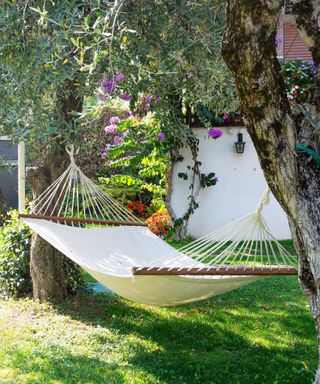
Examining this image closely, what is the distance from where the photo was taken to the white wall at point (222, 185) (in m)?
6.82

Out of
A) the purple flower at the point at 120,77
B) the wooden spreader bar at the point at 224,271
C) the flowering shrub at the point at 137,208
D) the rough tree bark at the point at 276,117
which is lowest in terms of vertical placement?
the wooden spreader bar at the point at 224,271

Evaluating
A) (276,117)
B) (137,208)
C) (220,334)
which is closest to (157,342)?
(220,334)

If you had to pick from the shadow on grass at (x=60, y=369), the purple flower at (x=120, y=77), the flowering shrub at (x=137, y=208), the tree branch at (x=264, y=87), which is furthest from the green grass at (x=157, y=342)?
the flowering shrub at (x=137, y=208)

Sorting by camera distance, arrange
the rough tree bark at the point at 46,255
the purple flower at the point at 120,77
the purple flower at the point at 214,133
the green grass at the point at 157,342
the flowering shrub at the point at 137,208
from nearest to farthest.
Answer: the green grass at the point at 157,342 → the purple flower at the point at 120,77 → the rough tree bark at the point at 46,255 → the purple flower at the point at 214,133 → the flowering shrub at the point at 137,208

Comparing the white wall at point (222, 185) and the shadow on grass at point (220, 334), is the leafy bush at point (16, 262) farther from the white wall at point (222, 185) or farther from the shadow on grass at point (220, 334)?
the white wall at point (222, 185)

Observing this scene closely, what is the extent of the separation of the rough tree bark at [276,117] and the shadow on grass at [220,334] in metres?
0.86

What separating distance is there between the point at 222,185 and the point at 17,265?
3287 millimetres

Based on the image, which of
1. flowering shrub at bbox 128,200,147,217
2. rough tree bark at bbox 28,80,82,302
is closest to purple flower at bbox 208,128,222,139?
flowering shrub at bbox 128,200,147,217

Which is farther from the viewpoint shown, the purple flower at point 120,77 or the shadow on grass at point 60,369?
the purple flower at point 120,77

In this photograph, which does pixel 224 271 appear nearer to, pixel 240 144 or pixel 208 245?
pixel 208 245

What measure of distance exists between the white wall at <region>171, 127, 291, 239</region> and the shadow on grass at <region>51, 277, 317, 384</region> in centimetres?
225

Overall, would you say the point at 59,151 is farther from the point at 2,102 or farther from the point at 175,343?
the point at 175,343

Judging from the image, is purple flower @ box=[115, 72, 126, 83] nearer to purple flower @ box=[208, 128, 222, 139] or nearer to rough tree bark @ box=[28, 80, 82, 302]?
rough tree bark @ box=[28, 80, 82, 302]

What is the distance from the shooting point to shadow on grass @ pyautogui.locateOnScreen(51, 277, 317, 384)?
286 centimetres
